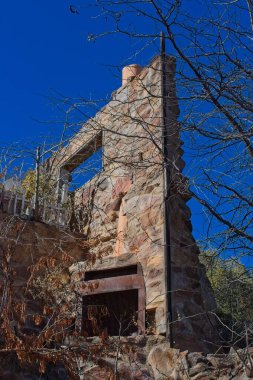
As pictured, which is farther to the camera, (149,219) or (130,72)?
(130,72)

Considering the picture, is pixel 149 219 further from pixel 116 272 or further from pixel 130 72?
pixel 130 72

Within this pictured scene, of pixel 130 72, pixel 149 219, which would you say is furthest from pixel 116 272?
pixel 130 72

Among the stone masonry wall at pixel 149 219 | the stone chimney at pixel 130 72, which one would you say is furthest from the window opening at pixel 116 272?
the stone chimney at pixel 130 72

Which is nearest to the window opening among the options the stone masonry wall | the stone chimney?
the stone masonry wall

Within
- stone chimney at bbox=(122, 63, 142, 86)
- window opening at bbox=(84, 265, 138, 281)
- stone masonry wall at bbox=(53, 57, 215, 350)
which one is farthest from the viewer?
stone chimney at bbox=(122, 63, 142, 86)

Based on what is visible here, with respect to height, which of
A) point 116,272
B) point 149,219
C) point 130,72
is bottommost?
point 116,272

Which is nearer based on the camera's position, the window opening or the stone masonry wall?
the stone masonry wall

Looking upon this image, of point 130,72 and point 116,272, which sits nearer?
point 116,272

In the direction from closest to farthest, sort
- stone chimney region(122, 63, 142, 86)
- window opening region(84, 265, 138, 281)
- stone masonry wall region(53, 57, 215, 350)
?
stone masonry wall region(53, 57, 215, 350) → window opening region(84, 265, 138, 281) → stone chimney region(122, 63, 142, 86)

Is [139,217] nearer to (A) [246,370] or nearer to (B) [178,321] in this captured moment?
(B) [178,321]

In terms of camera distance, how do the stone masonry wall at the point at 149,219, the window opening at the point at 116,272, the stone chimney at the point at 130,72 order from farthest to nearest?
1. the stone chimney at the point at 130,72
2. the window opening at the point at 116,272
3. the stone masonry wall at the point at 149,219

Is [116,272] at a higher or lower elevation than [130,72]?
lower

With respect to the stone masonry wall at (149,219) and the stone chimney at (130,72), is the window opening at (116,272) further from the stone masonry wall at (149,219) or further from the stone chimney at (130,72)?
the stone chimney at (130,72)

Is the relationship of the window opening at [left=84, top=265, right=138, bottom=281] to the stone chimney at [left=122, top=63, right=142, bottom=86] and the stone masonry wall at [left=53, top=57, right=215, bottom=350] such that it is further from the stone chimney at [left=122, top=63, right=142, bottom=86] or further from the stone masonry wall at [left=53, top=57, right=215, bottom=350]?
the stone chimney at [left=122, top=63, right=142, bottom=86]
